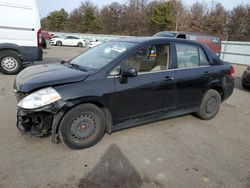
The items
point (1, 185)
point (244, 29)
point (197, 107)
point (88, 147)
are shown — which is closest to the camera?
point (1, 185)

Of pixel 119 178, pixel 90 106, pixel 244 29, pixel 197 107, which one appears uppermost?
pixel 244 29

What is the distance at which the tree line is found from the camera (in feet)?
104

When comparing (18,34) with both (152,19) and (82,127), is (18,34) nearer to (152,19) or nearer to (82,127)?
(82,127)

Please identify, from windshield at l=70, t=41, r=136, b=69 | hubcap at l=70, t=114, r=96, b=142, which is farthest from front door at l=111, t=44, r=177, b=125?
hubcap at l=70, t=114, r=96, b=142

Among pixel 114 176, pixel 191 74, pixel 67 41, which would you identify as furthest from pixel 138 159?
pixel 67 41

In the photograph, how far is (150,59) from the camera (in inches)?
157

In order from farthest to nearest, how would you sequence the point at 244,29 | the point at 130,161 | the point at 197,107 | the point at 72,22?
the point at 72,22 < the point at 244,29 < the point at 197,107 < the point at 130,161

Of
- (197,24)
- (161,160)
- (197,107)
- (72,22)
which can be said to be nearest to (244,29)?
(197,24)

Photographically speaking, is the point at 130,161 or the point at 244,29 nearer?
the point at 130,161

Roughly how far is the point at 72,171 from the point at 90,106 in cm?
94

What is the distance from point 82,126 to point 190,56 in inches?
99.4

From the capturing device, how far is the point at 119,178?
2.82 metres

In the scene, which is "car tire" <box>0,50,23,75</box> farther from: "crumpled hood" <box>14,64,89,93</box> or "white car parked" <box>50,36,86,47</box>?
"white car parked" <box>50,36,86,47</box>

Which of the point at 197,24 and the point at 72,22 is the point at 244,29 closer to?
the point at 197,24
